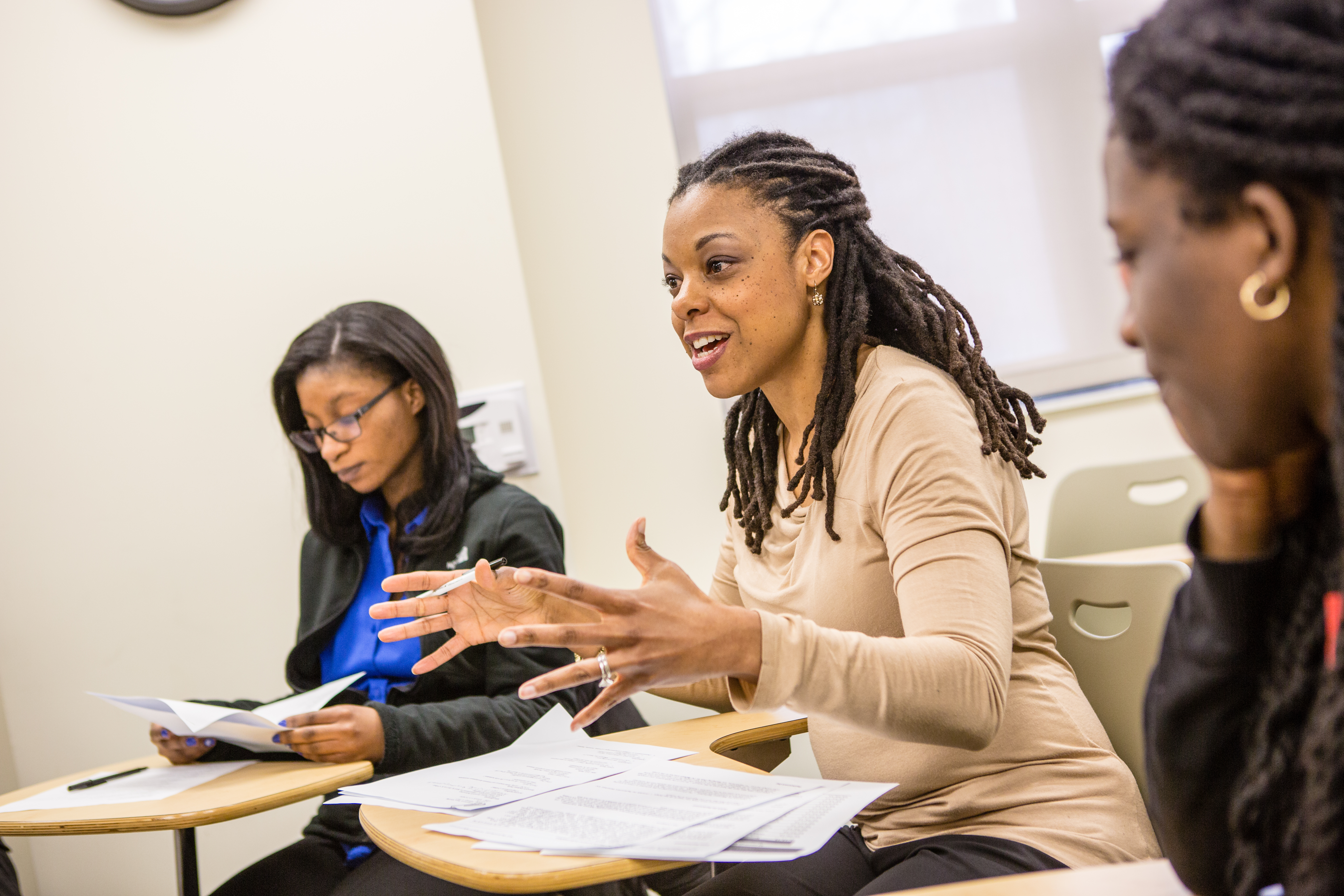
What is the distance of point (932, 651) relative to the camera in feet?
A: 3.49

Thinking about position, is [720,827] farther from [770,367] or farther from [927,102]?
[927,102]

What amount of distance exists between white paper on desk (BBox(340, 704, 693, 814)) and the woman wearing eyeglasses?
311mm

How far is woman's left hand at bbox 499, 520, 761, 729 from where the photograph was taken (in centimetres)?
92

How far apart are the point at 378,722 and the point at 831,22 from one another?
241 cm

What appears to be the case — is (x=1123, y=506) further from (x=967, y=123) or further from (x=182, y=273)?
(x=182, y=273)

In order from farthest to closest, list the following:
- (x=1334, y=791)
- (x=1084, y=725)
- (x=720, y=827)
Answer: (x=1084, y=725) → (x=720, y=827) → (x=1334, y=791)

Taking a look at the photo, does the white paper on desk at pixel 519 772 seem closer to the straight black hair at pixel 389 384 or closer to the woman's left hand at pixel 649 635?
the woman's left hand at pixel 649 635

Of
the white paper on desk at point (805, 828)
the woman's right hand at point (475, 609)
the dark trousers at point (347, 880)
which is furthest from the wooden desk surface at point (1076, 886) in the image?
the dark trousers at point (347, 880)

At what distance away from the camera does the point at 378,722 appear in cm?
166

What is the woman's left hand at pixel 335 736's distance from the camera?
1608mm

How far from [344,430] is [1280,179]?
1829mm

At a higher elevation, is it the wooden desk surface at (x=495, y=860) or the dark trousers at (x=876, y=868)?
the wooden desk surface at (x=495, y=860)

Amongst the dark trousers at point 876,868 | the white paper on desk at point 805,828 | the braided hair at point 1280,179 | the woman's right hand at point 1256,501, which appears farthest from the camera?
the dark trousers at point 876,868

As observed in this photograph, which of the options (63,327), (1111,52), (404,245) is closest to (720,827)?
(1111,52)
